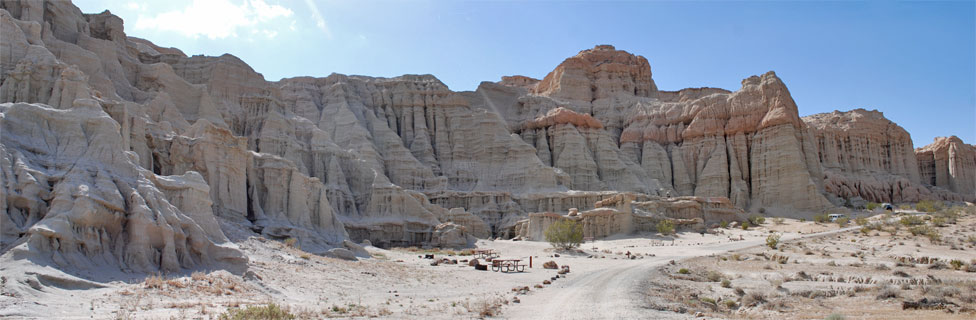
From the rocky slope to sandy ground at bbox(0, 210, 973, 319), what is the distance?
1846 millimetres

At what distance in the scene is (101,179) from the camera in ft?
70.2

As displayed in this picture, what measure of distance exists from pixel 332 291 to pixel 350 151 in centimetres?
5006

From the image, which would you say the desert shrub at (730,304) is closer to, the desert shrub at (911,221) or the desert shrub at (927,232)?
the desert shrub at (927,232)

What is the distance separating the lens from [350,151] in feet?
233

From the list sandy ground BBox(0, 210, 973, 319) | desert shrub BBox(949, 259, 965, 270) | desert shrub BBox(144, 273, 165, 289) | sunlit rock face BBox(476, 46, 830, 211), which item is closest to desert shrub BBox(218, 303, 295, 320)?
sandy ground BBox(0, 210, 973, 319)

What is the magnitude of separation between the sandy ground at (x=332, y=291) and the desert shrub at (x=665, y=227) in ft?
77.1

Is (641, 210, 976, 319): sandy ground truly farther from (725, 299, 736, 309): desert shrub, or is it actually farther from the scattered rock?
the scattered rock

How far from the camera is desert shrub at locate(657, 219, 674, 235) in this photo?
2282 inches

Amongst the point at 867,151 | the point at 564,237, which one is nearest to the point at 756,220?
the point at 564,237

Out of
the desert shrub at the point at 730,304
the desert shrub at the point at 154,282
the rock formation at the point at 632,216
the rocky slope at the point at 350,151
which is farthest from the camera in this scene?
the rock formation at the point at 632,216

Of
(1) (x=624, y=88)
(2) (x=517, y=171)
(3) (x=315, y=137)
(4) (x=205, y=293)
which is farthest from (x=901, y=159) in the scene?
(4) (x=205, y=293)

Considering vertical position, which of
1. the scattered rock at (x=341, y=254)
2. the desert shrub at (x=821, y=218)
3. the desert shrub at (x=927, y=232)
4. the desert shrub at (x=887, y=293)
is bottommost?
the desert shrub at (x=887, y=293)

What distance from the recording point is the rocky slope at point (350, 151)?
21.6 m

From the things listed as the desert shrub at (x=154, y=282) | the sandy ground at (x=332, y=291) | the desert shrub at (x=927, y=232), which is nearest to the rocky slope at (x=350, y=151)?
the desert shrub at (x=154, y=282)
